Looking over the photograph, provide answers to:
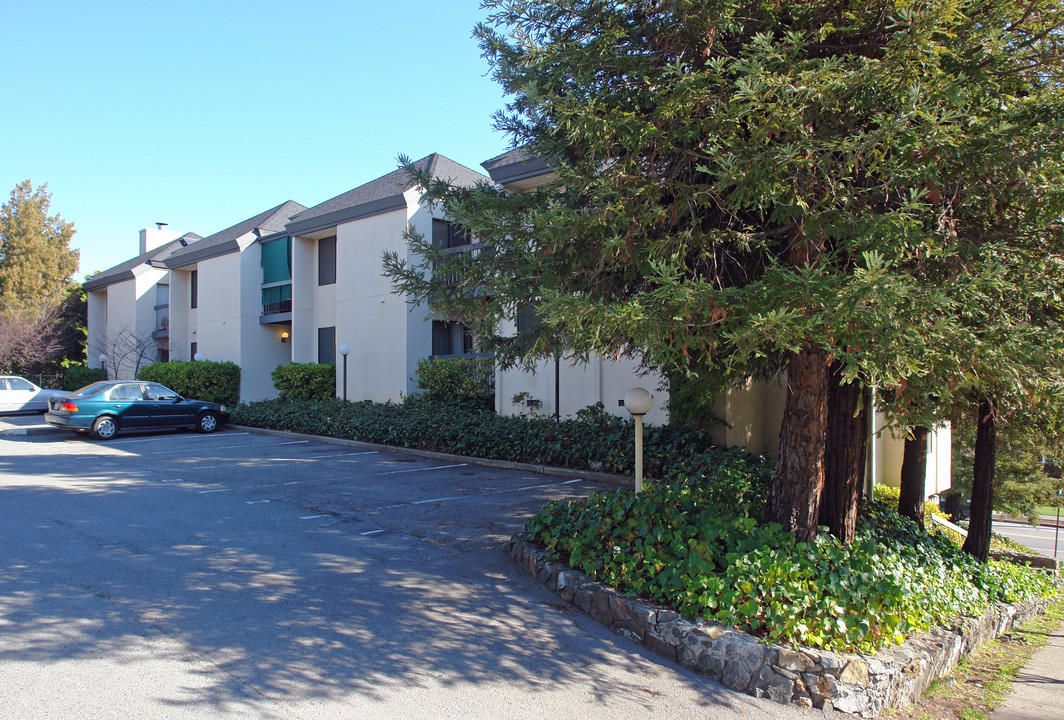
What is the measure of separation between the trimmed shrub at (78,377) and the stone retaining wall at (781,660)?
107ft

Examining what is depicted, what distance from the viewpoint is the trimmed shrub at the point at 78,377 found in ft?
102

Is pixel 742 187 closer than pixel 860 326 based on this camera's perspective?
No

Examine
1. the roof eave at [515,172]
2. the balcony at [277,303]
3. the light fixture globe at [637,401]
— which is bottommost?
the light fixture globe at [637,401]

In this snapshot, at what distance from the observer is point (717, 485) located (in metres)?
7.82

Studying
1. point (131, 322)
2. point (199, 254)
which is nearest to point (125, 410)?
point (199, 254)

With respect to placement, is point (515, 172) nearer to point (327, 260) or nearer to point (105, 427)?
point (327, 260)

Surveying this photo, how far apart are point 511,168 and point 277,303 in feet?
38.9

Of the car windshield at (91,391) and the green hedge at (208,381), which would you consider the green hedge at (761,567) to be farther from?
the green hedge at (208,381)

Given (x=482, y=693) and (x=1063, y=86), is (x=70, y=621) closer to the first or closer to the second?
(x=482, y=693)

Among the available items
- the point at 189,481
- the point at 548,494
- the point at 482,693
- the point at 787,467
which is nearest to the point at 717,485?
the point at 787,467

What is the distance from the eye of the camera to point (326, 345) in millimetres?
22297

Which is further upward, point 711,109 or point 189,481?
point 711,109

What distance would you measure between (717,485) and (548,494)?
10.2 feet

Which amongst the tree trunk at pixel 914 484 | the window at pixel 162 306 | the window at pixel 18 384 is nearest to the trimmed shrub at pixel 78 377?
the window at pixel 162 306
